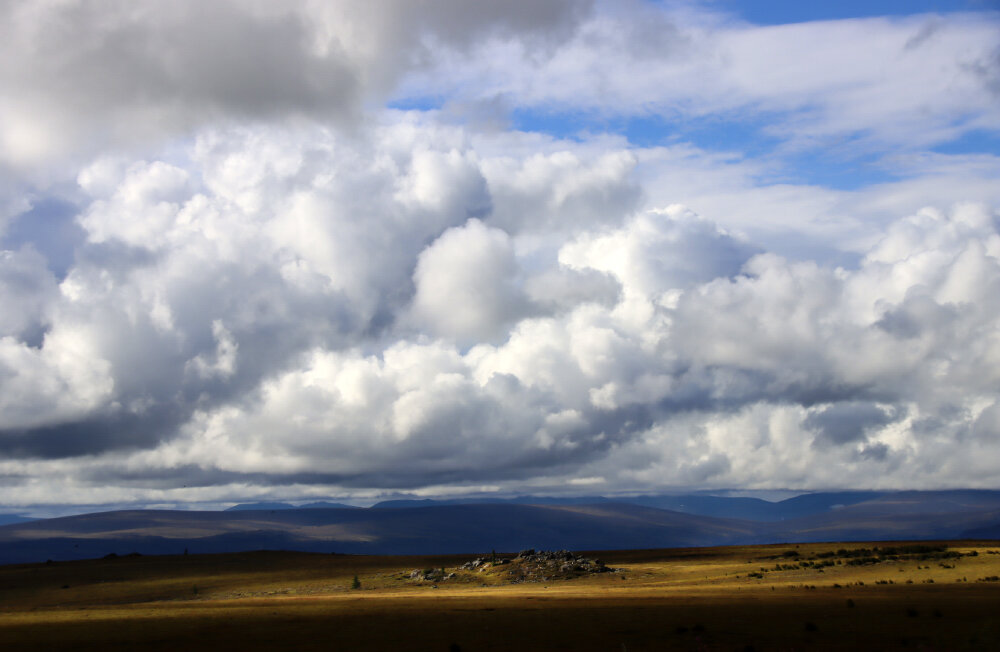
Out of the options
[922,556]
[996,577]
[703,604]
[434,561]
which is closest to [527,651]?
[703,604]

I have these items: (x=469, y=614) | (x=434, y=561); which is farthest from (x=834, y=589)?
(x=434, y=561)

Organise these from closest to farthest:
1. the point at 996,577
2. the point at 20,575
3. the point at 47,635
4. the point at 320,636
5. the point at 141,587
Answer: the point at 320,636 → the point at 47,635 → the point at 996,577 → the point at 141,587 → the point at 20,575

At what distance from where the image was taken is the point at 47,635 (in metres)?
58.9

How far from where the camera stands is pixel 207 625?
60.5m

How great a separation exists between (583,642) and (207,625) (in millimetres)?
29787

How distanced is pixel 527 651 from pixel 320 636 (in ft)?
49.9

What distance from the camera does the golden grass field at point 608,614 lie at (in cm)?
4384

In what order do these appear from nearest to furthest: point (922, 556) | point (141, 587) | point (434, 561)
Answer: point (922, 556) < point (141, 587) < point (434, 561)

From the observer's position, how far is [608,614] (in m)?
56.4

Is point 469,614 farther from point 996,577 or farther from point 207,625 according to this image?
point 996,577

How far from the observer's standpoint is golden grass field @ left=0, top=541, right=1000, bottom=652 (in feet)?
144

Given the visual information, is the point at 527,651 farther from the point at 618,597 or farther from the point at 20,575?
the point at 20,575

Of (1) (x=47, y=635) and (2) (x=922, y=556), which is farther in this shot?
(2) (x=922, y=556)

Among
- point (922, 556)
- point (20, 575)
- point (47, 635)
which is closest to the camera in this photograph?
point (47, 635)
